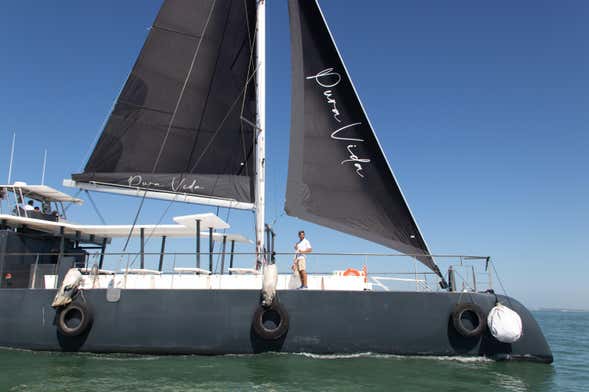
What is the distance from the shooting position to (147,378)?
810cm

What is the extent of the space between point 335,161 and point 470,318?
464 centimetres

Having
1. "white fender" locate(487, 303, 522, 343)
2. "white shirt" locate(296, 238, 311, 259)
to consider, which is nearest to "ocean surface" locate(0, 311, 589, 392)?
"white fender" locate(487, 303, 522, 343)

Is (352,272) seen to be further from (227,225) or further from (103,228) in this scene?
(103,228)

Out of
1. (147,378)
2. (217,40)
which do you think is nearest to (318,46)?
(217,40)

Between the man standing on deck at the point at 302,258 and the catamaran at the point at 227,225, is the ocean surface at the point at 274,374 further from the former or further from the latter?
the man standing on deck at the point at 302,258

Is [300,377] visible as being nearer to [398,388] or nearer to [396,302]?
[398,388]

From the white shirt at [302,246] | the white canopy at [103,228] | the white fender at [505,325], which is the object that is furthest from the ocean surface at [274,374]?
the white canopy at [103,228]

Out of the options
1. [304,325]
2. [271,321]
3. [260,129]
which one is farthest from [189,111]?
[304,325]

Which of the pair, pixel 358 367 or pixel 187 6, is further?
pixel 187 6

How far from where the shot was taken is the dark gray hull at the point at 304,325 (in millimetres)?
9781

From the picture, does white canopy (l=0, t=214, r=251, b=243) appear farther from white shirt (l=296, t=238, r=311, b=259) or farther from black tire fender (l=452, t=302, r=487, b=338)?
black tire fender (l=452, t=302, r=487, b=338)

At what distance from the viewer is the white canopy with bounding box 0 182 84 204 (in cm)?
1391

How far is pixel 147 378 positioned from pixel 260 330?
2513mm

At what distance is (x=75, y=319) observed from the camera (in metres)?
10.6
